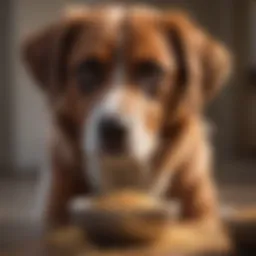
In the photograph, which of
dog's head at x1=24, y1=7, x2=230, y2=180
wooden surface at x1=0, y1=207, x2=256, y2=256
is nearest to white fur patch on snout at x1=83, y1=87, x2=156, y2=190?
dog's head at x1=24, y1=7, x2=230, y2=180

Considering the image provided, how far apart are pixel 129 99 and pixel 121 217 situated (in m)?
0.16

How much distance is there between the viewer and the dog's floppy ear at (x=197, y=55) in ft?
3.09

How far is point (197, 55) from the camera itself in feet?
3.10

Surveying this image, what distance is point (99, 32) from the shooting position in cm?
94

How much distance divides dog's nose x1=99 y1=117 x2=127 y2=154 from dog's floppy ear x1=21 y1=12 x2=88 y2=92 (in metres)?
0.10

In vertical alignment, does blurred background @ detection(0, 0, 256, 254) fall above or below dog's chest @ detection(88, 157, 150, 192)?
above

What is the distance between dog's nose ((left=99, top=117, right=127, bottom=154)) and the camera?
90 cm

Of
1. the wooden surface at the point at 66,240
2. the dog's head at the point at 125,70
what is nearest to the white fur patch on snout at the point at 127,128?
the dog's head at the point at 125,70

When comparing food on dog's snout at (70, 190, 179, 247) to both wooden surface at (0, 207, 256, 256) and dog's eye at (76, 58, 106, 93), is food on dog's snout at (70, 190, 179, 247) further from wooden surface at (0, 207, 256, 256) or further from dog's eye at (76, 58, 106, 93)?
dog's eye at (76, 58, 106, 93)

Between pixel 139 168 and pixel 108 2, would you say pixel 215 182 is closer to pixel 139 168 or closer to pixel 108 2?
pixel 139 168

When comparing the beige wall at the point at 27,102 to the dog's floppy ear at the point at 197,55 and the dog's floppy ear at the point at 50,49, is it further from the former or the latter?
the dog's floppy ear at the point at 197,55

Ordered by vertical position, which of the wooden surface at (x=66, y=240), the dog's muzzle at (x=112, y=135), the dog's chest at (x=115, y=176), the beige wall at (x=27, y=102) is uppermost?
the beige wall at (x=27, y=102)

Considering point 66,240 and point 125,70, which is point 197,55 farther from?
point 66,240

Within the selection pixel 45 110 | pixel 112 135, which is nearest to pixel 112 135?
pixel 112 135
